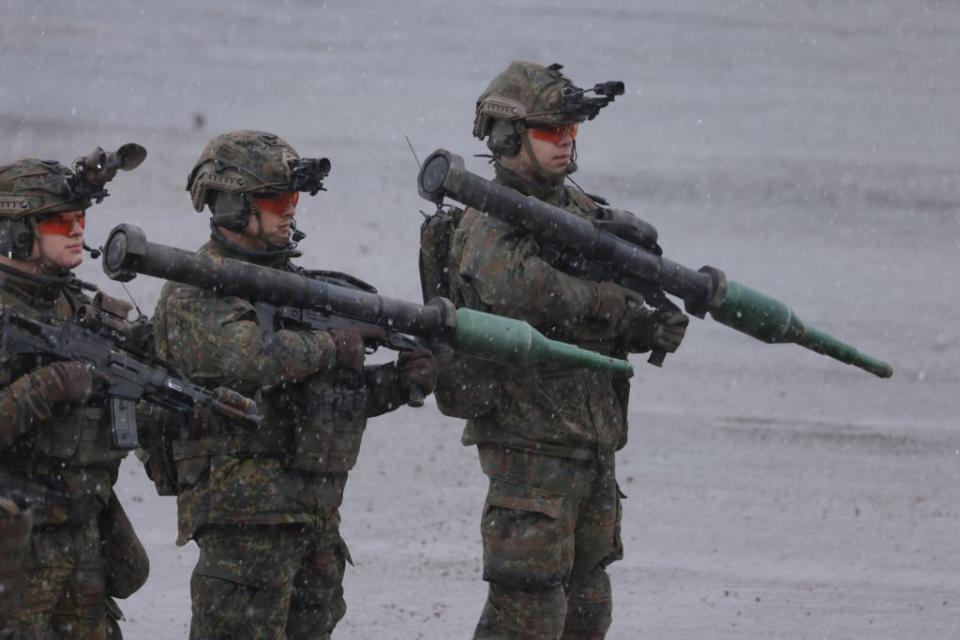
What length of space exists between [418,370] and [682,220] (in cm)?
821

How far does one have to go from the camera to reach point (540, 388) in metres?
6.30

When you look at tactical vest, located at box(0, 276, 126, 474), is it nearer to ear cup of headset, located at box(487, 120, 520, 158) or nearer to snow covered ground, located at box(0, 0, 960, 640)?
ear cup of headset, located at box(487, 120, 520, 158)

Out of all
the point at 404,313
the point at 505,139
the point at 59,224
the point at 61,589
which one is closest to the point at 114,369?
the point at 59,224

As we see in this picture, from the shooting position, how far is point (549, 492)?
247 inches

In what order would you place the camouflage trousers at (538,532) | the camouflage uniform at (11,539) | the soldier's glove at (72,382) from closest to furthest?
the camouflage uniform at (11,539)
the soldier's glove at (72,382)
the camouflage trousers at (538,532)

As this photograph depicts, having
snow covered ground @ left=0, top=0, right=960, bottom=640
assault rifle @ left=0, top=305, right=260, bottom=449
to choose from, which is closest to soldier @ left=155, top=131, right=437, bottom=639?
assault rifle @ left=0, top=305, right=260, bottom=449

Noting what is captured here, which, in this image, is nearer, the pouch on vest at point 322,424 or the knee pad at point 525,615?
the pouch on vest at point 322,424

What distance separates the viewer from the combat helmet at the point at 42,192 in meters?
5.62

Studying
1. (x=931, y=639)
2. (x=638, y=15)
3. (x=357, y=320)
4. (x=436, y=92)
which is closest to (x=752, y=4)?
(x=638, y=15)

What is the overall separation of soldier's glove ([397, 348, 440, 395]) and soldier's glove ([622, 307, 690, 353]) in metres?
0.77

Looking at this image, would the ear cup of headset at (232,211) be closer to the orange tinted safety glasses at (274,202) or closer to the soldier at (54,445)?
the orange tinted safety glasses at (274,202)

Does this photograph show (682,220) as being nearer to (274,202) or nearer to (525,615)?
(525,615)

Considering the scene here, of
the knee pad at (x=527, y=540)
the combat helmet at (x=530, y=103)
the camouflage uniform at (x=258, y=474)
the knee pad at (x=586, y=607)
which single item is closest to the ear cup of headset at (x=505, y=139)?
the combat helmet at (x=530, y=103)

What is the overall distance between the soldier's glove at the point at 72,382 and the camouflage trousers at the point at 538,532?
61.9 inches
